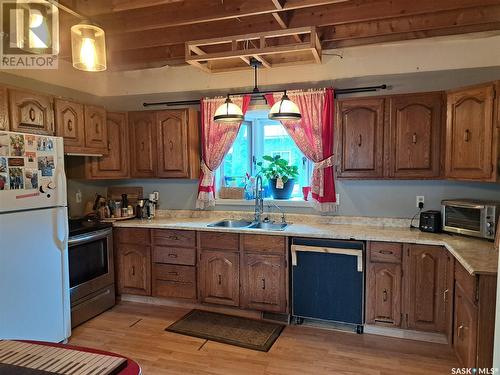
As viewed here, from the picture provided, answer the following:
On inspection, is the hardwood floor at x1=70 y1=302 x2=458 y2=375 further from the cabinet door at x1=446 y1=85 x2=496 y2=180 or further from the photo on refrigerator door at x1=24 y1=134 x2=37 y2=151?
the photo on refrigerator door at x1=24 y1=134 x2=37 y2=151

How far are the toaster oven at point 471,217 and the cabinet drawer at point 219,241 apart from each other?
1891 mm

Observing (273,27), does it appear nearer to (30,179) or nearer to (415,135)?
(415,135)

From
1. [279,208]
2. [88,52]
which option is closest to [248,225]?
[279,208]

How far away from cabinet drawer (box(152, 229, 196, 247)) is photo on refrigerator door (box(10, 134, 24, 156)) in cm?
149

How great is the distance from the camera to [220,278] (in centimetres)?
339

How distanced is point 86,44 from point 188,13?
125 centimetres

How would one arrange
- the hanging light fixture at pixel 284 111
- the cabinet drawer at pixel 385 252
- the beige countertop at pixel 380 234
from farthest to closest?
the cabinet drawer at pixel 385 252 → the hanging light fixture at pixel 284 111 → the beige countertop at pixel 380 234

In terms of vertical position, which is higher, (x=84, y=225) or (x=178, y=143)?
(x=178, y=143)

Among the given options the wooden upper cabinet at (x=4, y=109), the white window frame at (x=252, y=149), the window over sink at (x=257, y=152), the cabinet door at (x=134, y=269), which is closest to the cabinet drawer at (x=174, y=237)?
the cabinet door at (x=134, y=269)

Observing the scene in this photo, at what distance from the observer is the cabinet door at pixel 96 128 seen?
3.50m

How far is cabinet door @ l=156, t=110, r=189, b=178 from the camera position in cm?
374

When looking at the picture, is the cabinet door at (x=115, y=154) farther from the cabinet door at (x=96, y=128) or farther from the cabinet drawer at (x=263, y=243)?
the cabinet drawer at (x=263, y=243)

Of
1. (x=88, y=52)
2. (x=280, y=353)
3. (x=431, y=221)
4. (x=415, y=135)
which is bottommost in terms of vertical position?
(x=280, y=353)

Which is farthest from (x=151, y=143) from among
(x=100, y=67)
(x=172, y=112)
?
(x=100, y=67)
